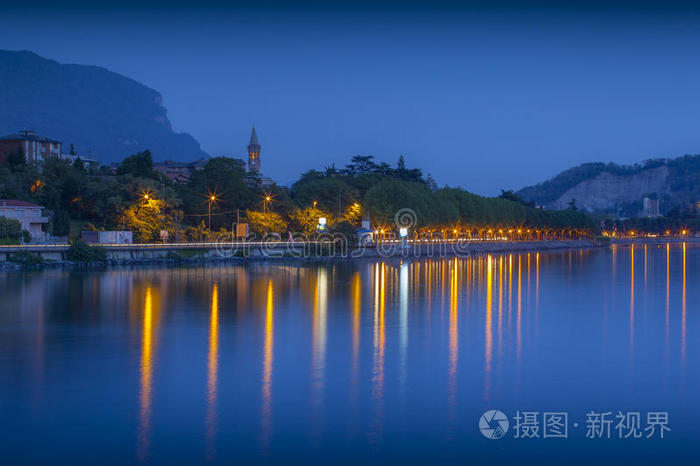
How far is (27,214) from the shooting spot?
160 ft

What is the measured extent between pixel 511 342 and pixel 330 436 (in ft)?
33.4

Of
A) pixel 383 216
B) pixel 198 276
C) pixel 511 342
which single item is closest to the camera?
pixel 511 342

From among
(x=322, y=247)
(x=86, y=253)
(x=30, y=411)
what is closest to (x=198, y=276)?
(x=86, y=253)

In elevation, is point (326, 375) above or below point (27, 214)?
below

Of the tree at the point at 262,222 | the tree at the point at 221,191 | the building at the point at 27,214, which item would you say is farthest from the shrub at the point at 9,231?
the tree at the point at 262,222

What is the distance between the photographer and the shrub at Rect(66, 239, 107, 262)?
46.6 metres

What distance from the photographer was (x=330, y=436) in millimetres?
11789

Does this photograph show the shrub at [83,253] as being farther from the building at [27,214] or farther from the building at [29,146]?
the building at [29,146]

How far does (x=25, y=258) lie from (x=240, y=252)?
60.1 feet

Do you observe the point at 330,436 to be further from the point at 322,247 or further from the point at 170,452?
the point at 322,247

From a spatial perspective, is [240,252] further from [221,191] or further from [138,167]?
[138,167]

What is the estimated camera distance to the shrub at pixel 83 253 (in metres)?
46.6

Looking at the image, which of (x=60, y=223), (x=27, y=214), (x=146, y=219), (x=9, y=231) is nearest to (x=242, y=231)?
(x=146, y=219)

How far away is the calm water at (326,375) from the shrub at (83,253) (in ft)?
48.0
